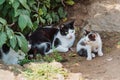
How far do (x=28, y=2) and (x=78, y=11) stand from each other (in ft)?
4.76

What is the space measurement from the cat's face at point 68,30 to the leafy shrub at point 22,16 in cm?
30

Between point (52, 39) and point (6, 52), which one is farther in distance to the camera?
point (52, 39)

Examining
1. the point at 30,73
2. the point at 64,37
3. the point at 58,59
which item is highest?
the point at 64,37

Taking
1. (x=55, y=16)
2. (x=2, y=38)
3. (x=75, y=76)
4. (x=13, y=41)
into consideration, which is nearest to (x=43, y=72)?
(x=75, y=76)

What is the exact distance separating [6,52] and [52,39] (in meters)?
1.04

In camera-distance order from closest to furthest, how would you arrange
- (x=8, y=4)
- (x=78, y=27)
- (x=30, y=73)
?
(x=30, y=73) → (x=8, y=4) → (x=78, y=27)

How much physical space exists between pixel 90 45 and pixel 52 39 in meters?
0.91

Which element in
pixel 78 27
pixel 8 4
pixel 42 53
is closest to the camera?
pixel 8 4

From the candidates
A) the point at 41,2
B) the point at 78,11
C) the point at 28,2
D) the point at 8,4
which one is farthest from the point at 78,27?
the point at 8,4

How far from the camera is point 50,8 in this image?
7125 mm

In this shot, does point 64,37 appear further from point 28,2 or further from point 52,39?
point 28,2

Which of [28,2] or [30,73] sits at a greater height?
[28,2]

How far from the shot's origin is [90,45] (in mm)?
6297

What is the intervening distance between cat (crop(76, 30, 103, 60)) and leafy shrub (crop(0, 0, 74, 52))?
30.5 inches
